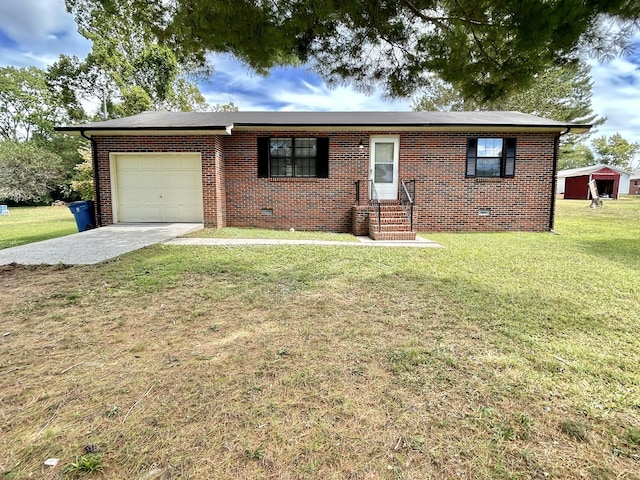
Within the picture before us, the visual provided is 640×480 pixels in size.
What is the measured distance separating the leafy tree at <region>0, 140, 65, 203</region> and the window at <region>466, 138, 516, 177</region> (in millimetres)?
26741

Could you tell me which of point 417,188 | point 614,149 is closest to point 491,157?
point 417,188

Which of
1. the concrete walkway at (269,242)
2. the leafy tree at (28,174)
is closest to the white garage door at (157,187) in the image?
the concrete walkway at (269,242)

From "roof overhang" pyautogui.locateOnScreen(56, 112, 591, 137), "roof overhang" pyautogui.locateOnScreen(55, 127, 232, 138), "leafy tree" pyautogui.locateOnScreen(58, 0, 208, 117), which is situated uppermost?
"leafy tree" pyautogui.locateOnScreen(58, 0, 208, 117)

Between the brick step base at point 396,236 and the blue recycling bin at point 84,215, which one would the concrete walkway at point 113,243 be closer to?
the brick step base at point 396,236

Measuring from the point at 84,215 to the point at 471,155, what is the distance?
12.0 meters

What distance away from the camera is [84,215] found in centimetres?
1025

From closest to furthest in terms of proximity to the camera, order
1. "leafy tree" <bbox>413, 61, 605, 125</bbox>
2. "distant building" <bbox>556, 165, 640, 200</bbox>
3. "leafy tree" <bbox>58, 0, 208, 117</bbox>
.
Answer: "leafy tree" <bbox>413, 61, 605, 125</bbox>
"leafy tree" <bbox>58, 0, 208, 117</bbox>
"distant building" <bbox>556, 165, 640, 200</bbox>

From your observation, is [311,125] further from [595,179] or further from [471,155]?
[595,179]

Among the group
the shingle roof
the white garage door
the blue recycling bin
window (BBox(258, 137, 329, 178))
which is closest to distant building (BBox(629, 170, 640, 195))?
the shingle roof

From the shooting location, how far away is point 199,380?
238 cm

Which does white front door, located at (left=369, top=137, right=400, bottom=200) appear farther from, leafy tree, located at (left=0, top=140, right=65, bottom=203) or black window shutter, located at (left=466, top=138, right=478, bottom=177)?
leafy tree, located at (left=0, top=140, right=65, bottom=203)

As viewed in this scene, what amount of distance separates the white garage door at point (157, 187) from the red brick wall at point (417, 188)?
90 centimetres

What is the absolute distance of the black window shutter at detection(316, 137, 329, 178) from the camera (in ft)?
34.6

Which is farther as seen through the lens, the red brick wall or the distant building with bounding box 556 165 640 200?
the distant building with bounding box 556 165 640 200
